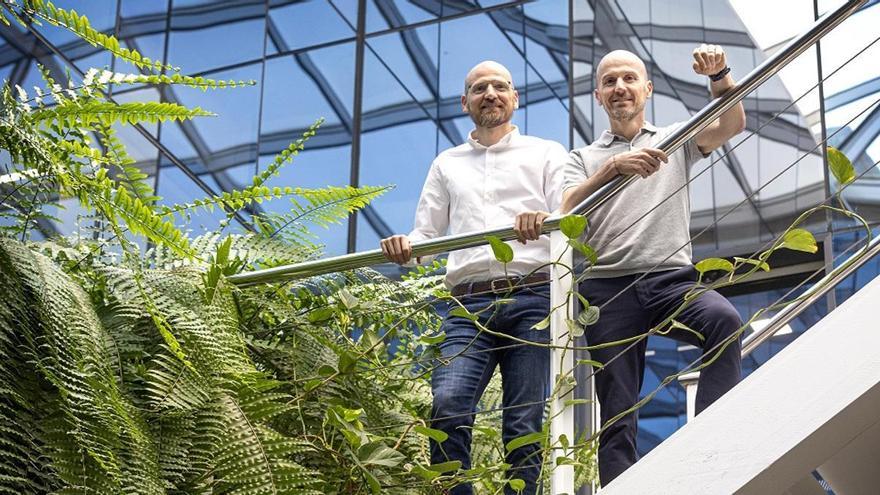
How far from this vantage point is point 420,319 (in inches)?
138

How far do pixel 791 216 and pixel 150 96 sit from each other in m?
4.72

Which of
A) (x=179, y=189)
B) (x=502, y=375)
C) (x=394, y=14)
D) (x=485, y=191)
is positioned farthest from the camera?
(x=394, y=14)

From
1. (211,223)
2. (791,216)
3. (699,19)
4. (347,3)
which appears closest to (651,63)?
(699,19)

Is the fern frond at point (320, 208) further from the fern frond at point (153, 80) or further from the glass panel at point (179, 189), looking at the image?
the glass panel at point (179, 189)

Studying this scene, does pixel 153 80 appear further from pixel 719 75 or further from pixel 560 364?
pixel 719 75

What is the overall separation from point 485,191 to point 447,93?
6.64 m

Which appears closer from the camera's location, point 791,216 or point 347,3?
point 791,216

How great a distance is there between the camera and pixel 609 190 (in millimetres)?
2787

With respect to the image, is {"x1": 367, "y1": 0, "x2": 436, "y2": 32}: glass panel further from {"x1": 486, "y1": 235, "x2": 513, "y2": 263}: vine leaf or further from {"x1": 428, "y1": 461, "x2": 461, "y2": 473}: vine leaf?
{"x1": 428, "y1": 461, "x2": 461, "y2": 473}: vine leaf

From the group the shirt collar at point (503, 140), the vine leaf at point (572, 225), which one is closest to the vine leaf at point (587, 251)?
the vine leaf at point (572, 225)

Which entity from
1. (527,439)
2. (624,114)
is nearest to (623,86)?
(624,114)

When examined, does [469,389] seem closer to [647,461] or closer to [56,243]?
[647,461]

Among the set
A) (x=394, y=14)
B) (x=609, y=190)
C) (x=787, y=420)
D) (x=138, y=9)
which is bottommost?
(x=787, y=420)

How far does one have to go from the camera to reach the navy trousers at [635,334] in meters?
2.67
